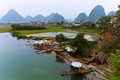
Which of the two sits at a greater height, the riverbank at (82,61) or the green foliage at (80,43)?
the green foliage at (80,43)

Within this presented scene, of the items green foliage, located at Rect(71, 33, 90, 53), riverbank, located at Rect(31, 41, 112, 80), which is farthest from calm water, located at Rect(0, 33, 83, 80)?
green foliage, located at Rect(71, 33, 90, 53)

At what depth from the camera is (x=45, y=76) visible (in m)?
32.0

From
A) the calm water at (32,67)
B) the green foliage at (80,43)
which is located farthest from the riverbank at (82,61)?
the green foliage at (80,43)

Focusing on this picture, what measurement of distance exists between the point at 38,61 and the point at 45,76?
10884 millimetres

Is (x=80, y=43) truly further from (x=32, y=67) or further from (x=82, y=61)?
(x=32, y=67)

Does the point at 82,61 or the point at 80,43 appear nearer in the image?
the point at 82,61

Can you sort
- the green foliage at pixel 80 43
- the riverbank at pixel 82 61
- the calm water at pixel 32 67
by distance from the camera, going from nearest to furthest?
the riverbank at pixel 82 61
the calm water at pixel 32 67
the green foliage at pixel 80 43

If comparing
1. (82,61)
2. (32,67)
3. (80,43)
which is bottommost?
(32,67)

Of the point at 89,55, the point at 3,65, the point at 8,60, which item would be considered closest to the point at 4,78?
the point at 3,65

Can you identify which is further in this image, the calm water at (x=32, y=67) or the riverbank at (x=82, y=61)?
the calm water at (x=32, y=67)

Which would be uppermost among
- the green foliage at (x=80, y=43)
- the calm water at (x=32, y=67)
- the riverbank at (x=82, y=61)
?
the green foliage at (x=80, y=43)

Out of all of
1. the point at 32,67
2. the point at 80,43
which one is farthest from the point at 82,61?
the point at 32,67

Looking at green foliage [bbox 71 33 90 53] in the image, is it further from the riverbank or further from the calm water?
the calm water

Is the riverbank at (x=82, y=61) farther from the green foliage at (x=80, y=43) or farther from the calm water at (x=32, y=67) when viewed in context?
the green foliage at (x=80, y=43)
